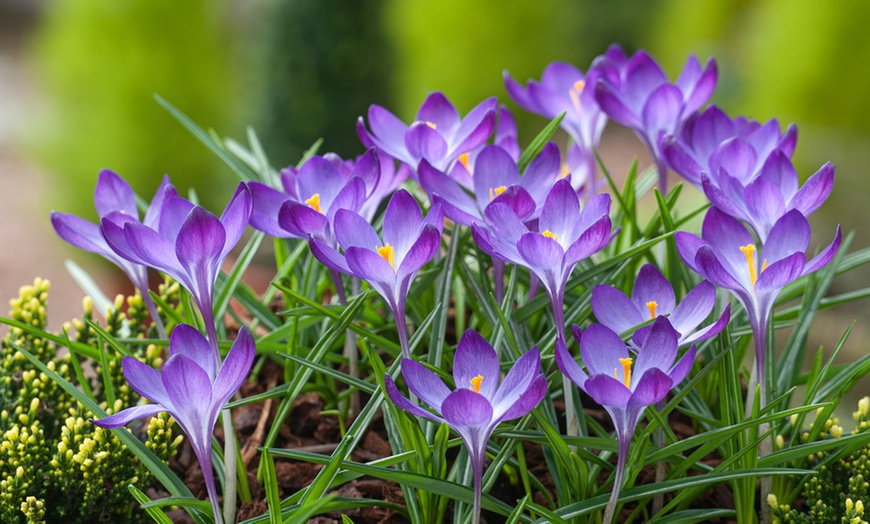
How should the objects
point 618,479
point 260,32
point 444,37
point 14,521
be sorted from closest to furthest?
point 618,479
point 14,521
point 260,32
point 444,37

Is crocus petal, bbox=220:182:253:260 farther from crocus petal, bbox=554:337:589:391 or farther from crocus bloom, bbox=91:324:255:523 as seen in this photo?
crocus petal, bbox=554:337:589:391

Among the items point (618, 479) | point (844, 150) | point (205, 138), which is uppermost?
point (844, 150)

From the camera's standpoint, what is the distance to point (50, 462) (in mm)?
804

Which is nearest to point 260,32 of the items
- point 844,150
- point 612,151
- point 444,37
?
point 444,37

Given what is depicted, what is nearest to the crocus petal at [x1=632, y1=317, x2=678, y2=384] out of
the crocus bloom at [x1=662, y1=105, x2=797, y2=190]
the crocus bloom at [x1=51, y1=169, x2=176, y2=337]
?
the crocus bloom at [x1=662, y1=105, x2=797, y2=190]

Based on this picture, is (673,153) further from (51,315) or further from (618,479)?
(51,315)

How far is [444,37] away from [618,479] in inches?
159

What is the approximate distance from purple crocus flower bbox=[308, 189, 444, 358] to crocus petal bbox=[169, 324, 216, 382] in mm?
102

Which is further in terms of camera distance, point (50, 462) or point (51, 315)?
point (51, 315)

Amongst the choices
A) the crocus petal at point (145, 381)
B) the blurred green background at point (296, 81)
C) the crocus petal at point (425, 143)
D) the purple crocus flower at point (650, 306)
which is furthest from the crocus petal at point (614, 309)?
the blurred green background at point (296, 81)

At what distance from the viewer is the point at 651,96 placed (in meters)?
0.92

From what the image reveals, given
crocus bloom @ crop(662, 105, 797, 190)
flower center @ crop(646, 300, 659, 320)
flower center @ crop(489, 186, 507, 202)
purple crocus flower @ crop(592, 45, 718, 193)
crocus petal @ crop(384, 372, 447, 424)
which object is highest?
purple crocus flower @ crop(592, 45, 718, 193)

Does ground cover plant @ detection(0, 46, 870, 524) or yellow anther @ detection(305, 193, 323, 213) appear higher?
yellow anther @ detection(305, 193, 323, 213)

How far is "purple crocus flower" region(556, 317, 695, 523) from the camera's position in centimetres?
60
